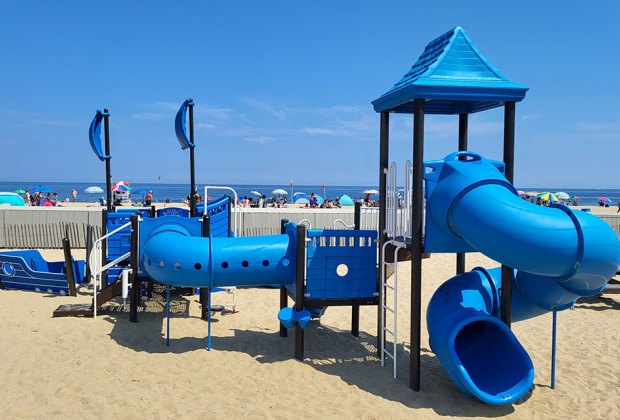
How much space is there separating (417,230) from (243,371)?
3.21 metres

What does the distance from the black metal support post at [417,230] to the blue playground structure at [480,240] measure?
0.04ft

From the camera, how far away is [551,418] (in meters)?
6.40

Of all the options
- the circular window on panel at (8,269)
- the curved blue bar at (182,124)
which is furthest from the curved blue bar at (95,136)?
the circular window on panel at (8,269)

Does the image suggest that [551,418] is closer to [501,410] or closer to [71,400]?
[501,410]

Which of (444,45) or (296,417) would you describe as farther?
(444,45)

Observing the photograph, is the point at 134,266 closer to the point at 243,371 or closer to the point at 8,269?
the point at 243,371

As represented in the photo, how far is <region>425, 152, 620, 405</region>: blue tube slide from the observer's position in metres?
5.75

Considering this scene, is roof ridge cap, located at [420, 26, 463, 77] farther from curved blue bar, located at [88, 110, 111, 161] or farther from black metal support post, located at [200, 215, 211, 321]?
curved blue bar, located at [88, 110, 111, 161]

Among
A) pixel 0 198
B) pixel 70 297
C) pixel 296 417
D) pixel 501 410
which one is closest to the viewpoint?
pixel 296 417

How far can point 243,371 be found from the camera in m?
7.55

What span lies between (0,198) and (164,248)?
2418 centimetres

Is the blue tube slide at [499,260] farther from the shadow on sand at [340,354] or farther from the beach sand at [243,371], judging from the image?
the beach sand at [243,371]

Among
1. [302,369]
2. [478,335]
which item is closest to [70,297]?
[302,369]

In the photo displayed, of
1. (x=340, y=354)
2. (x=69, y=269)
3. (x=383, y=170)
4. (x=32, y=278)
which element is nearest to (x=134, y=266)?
(x=69, y=269)
